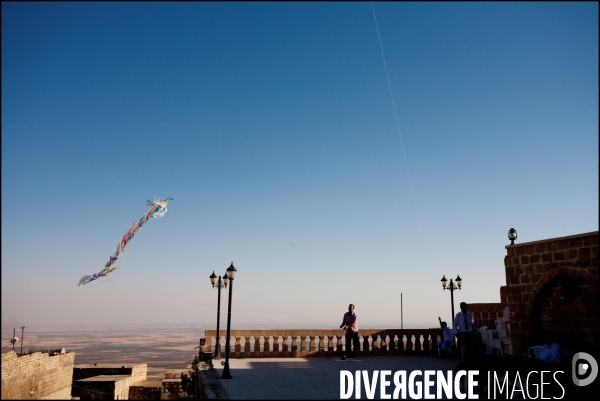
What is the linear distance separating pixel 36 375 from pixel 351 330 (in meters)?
18.5

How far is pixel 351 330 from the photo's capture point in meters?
15.8

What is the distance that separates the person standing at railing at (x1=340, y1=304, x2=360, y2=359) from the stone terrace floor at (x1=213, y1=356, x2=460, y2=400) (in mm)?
353

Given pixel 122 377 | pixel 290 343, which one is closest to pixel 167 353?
pixel 122 377

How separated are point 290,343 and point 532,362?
8.47 meters

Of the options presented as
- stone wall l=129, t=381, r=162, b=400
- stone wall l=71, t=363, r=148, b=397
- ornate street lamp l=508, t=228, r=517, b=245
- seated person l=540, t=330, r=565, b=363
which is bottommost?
stone wall l=129, t=381, r=162, b=400

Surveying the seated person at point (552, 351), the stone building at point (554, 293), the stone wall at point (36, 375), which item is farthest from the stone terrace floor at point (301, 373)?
the stone wall at point (36, 375)

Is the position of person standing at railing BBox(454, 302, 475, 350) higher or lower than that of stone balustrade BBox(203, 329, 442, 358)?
higher

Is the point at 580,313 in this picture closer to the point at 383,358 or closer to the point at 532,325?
the point at 532,325

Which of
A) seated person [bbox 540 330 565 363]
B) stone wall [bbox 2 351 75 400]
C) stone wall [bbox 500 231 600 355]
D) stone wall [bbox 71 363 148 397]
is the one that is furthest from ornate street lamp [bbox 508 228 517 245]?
stone wall [bbox 71 363 148 397]

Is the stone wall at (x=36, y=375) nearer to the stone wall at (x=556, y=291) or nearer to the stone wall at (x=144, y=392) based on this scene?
the stone wall at (x=144, y=392)

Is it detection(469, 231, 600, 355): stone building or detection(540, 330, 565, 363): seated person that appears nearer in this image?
detection(540, 330, 565, 363): seated person

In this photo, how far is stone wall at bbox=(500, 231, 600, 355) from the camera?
11469 millimetres

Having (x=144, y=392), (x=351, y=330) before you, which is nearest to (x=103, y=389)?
(x=144, y=392)

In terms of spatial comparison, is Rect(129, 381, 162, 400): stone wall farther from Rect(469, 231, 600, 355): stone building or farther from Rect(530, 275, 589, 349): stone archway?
Rect(530, 275, 589, 349): stone archway
